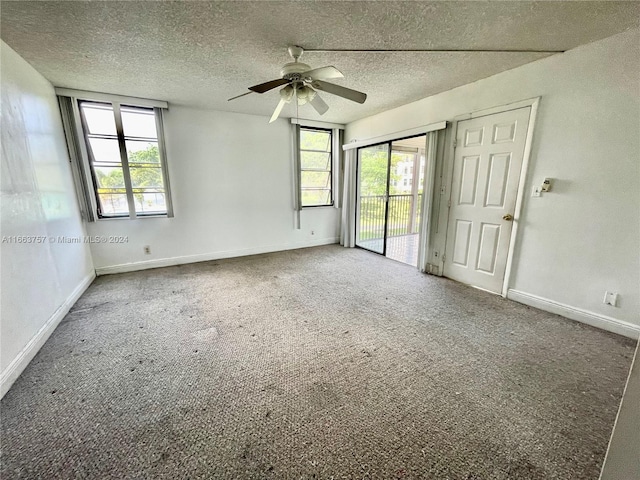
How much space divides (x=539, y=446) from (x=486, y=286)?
2.03 metres

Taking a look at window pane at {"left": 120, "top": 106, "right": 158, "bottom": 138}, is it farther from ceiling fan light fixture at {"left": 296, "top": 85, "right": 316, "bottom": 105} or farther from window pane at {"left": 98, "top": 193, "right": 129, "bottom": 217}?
ceiling fan light fixture at {"left": 296, "top": 85, "right": 316, "bottom": 105}

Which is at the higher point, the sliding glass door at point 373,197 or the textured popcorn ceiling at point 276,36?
the textured popcorn ceiling at point 276,36

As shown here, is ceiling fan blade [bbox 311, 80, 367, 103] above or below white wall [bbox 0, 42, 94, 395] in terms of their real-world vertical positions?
above

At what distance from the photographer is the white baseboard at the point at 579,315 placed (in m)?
2.06

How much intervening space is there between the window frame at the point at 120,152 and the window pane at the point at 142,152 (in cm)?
6

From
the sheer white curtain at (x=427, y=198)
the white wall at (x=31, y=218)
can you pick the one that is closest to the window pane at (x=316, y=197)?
the sheer white curtain at (x=427, y=198)

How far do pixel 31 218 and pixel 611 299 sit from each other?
4.86 metres

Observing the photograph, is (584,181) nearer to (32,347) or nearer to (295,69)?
(295,69)

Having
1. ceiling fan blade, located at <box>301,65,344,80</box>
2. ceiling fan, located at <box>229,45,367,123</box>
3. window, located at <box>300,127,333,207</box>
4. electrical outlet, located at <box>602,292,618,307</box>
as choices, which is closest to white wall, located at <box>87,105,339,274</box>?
window, located at <box>300,127,333,207</box>

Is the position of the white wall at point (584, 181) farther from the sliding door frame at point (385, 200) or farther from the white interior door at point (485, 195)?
the sliding door frame at point (385, 200)

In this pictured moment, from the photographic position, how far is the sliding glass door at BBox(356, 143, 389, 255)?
449 cm

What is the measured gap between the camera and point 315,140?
485cm

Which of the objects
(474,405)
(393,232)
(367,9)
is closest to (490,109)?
(367,9)

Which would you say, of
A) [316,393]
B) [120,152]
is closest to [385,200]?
[316,393]
